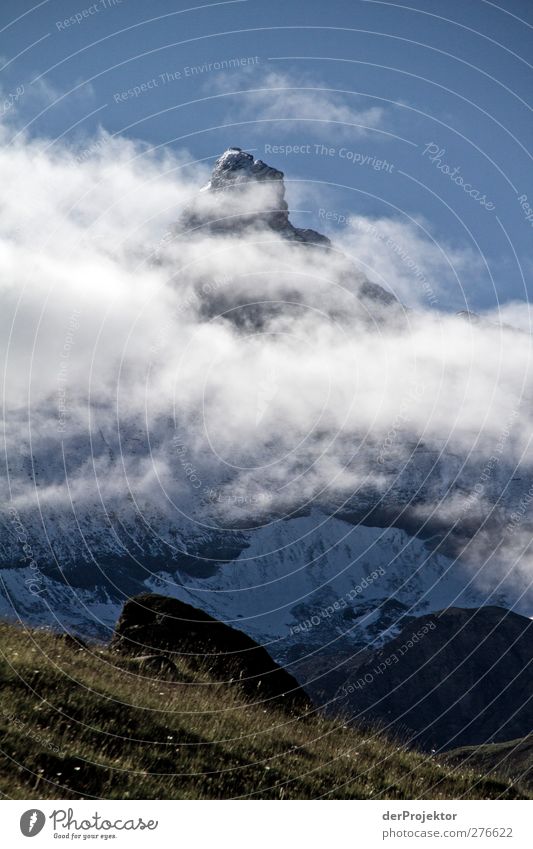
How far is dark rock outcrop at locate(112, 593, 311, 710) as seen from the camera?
69.3 ft

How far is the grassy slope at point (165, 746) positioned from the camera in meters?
12.1

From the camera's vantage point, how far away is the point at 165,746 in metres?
14.0

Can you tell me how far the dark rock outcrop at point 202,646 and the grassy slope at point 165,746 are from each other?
2284mm

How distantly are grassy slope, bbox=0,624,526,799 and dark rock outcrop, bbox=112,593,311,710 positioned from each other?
228 centimetres

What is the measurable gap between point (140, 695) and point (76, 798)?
4259 mm

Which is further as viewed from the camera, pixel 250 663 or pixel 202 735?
pixel 250 663

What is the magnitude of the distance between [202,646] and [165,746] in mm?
8930

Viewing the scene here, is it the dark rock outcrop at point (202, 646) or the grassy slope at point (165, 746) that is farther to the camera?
the dark rock outcrop at point (202, 646)

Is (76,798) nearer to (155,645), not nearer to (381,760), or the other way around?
(381,760)

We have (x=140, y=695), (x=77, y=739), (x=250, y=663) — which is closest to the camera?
(x=77, y=739)

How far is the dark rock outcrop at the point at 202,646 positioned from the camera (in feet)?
69.3
